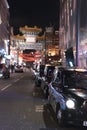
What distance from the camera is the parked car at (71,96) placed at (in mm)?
10898

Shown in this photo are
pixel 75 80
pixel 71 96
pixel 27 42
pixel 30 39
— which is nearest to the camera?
pixel 71 96

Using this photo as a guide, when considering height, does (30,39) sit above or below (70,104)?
above

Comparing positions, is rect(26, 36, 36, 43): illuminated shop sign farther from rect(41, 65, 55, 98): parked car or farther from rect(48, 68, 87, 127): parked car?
rect(48, 68, 87, 127): parked car

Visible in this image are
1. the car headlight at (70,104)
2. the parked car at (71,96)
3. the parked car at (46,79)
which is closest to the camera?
the parked car at (71,96)

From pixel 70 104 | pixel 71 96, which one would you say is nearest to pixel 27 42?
pixel 71 96

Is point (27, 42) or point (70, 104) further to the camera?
point (27, 42)

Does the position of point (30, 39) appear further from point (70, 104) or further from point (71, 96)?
point (70, 104)

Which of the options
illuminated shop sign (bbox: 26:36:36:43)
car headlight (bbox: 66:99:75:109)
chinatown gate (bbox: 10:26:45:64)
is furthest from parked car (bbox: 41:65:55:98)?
illuminated shop sign (bbox: 26:36:36:43)

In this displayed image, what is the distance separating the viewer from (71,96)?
11.5 meters

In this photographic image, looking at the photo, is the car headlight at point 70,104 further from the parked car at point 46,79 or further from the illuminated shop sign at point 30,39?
the illuminated shop sign at point 30,39

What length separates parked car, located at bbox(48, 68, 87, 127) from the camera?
10.9 meters

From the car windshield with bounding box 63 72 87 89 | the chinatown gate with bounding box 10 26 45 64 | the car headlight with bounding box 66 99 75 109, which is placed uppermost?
the chinatown gate with bounding box 10 26 45 64

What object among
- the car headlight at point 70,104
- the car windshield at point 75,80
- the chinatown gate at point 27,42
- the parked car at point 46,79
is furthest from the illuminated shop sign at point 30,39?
the car headlight at point 70,104

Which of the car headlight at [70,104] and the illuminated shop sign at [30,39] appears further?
the illuminated shop sign at [30,39]
